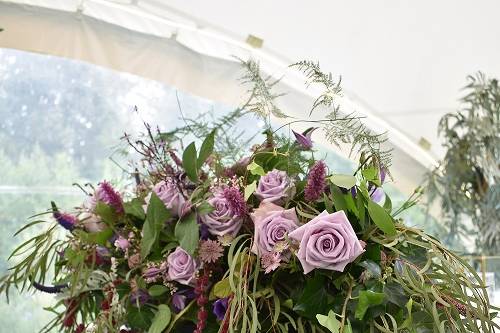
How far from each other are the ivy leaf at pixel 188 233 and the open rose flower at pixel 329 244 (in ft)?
0.57

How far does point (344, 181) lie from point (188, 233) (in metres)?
0.24

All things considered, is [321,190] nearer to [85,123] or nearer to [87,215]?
[87,215]

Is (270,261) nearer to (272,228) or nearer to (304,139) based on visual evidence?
(272,228)

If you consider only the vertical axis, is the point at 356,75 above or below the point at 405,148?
above

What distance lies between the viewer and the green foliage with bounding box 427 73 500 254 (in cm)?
284

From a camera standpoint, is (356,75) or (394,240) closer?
(394,240)

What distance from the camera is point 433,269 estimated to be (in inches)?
37.1

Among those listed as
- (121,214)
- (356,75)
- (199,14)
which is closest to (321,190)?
(121,214)

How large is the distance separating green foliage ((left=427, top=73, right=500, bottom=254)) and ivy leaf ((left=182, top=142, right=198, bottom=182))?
6.48 ft

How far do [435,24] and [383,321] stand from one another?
7.69 feet

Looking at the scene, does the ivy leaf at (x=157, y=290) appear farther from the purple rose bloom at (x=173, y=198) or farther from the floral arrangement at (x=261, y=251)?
the purple rose bloom at (x=173, y=198)

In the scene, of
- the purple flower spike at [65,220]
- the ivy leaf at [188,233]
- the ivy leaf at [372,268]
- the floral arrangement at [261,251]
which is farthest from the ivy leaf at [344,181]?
the purple flower spike at [65,220]

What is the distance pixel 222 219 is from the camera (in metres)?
0.99

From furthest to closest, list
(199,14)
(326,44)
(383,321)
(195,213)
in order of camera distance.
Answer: (326,44) < (199,14) < (195,213) < (383,321)
